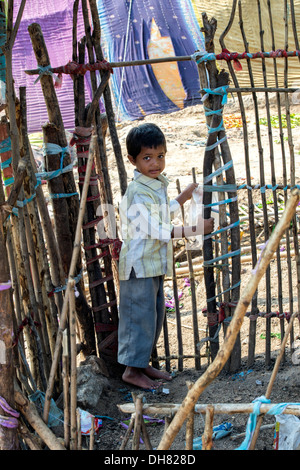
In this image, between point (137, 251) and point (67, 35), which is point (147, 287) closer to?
point (137, 251)

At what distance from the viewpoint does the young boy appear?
8.84 ft

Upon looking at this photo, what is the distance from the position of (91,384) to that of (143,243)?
0.81 metres

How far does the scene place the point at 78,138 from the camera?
287 centimetres

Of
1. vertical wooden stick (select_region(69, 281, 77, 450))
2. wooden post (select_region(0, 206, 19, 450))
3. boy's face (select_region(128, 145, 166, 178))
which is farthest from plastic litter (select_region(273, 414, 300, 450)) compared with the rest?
boy's face (select_region(128, 145, 166, 178))

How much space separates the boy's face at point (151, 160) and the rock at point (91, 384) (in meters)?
1.13

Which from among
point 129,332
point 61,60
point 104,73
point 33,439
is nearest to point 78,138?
point 104,73

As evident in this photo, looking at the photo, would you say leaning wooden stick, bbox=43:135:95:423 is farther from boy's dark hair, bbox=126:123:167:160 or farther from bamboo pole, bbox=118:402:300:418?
boy's dark hair, bbox=126:123:167:160

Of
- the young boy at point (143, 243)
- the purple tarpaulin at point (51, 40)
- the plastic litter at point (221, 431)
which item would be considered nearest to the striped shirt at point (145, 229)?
the young boy at point (143, 243)

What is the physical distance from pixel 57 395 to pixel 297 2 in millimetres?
8956

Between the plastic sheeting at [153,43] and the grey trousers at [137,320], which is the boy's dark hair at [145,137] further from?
the plastic sheeting at [153,43]

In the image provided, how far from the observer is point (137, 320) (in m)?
2.86

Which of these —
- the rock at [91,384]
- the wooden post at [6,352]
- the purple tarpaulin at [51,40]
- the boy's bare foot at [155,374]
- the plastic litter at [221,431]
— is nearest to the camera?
the wooden post at [6,352]

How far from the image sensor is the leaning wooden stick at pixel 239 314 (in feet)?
4.08

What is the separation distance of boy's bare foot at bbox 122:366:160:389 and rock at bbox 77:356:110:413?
0.12 meters
